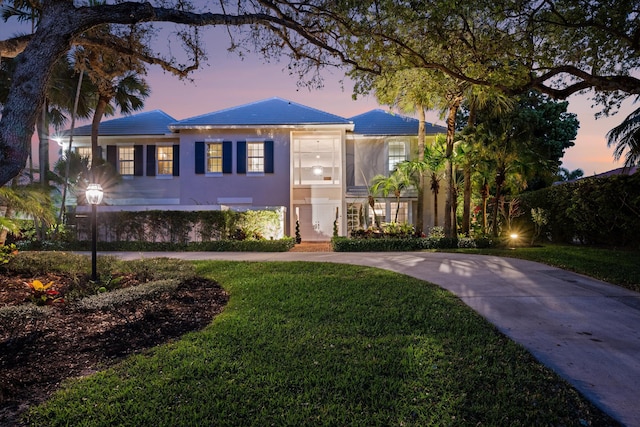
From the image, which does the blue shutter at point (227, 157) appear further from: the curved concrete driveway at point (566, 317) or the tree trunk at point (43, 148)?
the curved concrete driveway at point (566, 317)

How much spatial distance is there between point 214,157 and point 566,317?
16949mm

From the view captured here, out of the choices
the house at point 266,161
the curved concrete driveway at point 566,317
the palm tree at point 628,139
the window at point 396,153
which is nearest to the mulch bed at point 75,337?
the curved concrete driveway at point 566,317

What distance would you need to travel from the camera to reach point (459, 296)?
642 centimetres

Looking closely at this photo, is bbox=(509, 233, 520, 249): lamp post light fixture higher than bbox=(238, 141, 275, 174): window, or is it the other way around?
bbox=(238, 141, 275, 174): window

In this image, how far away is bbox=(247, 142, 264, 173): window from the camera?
1900 centimetres

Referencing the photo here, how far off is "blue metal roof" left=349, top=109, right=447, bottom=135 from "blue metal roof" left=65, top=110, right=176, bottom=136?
34.3 feet

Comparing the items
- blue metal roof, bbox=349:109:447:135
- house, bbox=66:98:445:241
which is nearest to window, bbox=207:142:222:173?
house, bbox=66:98:445:241

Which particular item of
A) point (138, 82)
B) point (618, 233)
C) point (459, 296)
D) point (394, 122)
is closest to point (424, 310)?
point (459, 296)

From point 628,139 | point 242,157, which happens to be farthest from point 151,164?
point 628,139

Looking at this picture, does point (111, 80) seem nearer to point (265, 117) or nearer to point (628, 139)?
point (265, 117)

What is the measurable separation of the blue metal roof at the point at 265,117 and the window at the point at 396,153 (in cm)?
310

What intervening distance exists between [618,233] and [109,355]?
14.4 m

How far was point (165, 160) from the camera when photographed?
19.7 meters

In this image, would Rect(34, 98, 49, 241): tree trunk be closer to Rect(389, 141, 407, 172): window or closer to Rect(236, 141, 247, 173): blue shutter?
Rect(236, 141, 247, 173): blue shutter
